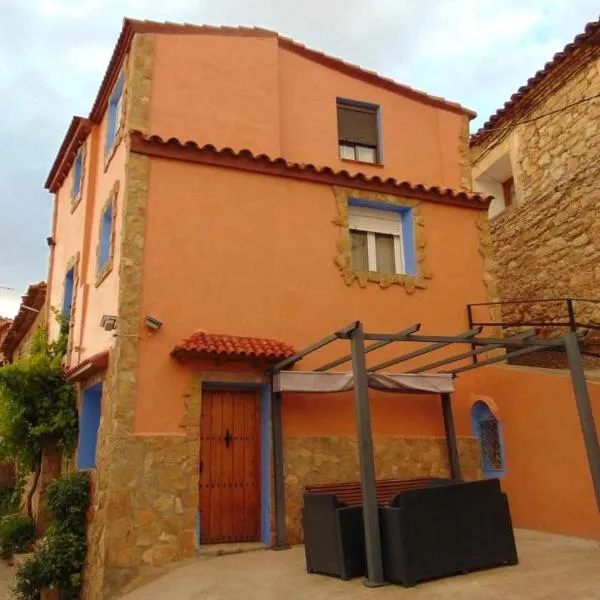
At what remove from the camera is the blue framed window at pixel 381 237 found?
10336 mm

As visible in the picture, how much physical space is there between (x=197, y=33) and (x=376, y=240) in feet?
15.9

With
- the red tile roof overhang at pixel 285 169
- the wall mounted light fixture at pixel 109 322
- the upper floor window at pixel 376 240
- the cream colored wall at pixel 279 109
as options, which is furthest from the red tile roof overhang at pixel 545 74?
the wall mounted light fixture at pixel 109 322

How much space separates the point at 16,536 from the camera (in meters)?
10.8

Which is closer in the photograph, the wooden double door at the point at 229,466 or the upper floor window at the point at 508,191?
the wooden double door at the point at 229,466

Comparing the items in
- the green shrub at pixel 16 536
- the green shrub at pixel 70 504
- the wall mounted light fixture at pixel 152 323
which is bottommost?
the green shrub at pixel 16 536

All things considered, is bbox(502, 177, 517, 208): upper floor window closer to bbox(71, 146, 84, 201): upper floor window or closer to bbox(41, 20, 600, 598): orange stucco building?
bbox(41, 20, 600, 598): orange stucco building

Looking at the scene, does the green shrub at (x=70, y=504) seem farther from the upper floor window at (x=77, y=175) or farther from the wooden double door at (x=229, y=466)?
the upper floor window at (x=77, y=175)

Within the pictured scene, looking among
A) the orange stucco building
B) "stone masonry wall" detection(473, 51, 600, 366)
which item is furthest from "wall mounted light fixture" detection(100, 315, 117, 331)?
"stone masonry wall" detection(473, 51, 600, 366)

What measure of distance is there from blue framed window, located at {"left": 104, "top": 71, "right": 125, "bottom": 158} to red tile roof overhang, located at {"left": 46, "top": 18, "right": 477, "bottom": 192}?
188 mm

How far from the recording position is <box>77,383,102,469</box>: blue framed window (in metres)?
9.46

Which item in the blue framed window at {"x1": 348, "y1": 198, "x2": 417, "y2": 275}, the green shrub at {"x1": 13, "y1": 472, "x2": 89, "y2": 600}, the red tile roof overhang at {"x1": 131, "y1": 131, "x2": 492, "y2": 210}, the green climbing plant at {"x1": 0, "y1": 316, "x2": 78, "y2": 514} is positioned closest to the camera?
the green shrub at {"x1": 13, "y1": 472, "x2": 89, "y2": 600}

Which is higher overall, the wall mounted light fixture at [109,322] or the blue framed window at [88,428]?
the wall mounted light fixture at [109,322]

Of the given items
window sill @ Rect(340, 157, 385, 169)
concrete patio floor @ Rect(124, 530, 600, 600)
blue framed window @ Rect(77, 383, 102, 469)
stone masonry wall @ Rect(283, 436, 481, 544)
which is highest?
window sill @ Rect(340, 157, 385, 169)

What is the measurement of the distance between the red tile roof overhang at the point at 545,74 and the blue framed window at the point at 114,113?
841 centimetres
